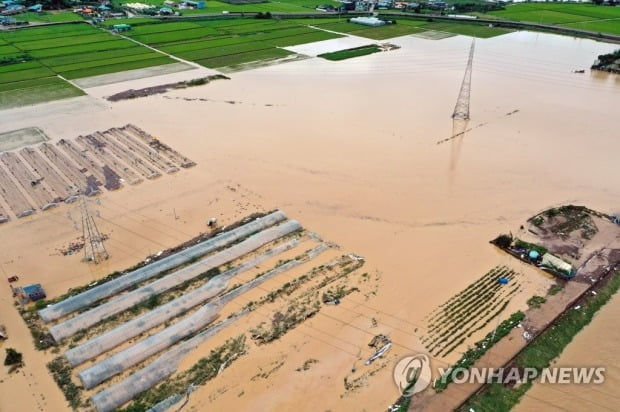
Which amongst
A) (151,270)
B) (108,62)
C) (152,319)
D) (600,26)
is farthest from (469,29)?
(152,319)

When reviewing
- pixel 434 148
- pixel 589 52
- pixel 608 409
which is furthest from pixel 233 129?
pixel 589 52

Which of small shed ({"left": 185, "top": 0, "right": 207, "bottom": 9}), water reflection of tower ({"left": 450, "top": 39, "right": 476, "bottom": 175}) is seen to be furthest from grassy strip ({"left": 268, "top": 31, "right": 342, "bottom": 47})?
water reflection of tower ({"left": 450, "top": 39, "right": 476, "bottom": 175})

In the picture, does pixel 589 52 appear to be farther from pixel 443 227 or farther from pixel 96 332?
pixel 96 332

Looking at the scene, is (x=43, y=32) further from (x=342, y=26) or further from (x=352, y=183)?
(x=352, y=183)

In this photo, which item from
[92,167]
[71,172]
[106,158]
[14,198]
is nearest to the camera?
[14,198]

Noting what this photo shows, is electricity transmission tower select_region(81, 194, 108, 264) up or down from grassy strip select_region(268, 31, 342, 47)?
down

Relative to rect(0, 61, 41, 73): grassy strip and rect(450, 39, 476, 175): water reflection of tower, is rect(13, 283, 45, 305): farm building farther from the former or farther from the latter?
rect(0, 61, 41, 73): grassy strip
